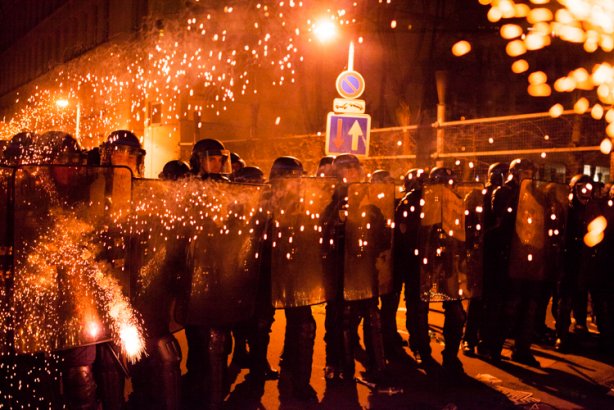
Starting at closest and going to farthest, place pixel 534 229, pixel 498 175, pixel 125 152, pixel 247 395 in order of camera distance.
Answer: pixel 125 152
pixel 247 395
pixel 534 229
pixel 498 175

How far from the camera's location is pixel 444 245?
574 cm

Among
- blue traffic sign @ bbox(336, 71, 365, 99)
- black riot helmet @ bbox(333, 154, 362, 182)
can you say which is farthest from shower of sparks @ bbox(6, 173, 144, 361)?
blue traffic sign @ bbox(336, 71, 365, 99)

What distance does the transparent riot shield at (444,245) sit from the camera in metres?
5.70

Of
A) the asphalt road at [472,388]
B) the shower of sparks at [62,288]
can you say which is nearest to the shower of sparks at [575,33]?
the asphalt road at [472,388]

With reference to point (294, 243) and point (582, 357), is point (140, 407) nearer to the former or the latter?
point (294, 243)

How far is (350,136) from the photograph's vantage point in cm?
966

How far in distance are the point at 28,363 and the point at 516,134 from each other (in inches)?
355

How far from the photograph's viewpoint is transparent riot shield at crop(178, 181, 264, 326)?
169 inches

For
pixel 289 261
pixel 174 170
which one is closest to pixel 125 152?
pixel 174 170

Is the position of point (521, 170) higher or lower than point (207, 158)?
higher

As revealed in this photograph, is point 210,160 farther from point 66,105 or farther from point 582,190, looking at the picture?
point 66,105

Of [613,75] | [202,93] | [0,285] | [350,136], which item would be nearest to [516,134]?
[613,75]

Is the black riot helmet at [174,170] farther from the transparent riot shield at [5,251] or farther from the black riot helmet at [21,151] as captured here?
the transparent riot shield at [5,251]

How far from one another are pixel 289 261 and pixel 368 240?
2.76 feet
